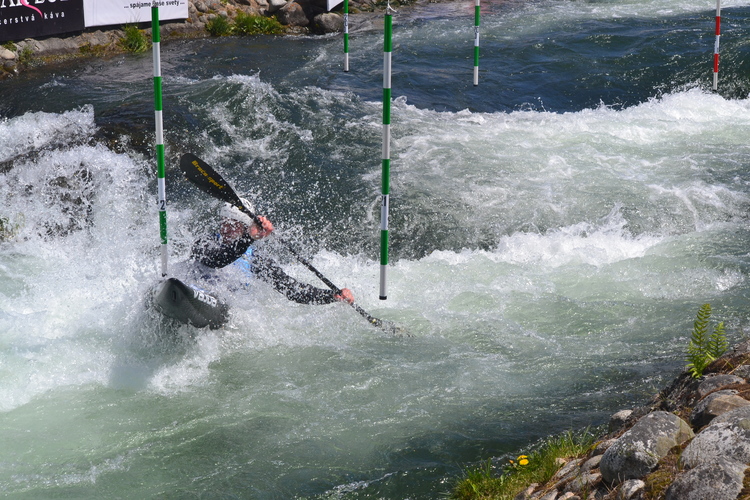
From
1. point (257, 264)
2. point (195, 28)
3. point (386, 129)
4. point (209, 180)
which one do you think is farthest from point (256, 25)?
point (386, 129)

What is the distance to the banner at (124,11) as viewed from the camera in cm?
1063

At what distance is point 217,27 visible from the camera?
12.0 m

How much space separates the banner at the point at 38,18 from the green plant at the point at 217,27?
2.08 meters

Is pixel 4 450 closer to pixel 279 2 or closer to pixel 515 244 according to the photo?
pixel 515 244

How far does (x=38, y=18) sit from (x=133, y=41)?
4.28 feet

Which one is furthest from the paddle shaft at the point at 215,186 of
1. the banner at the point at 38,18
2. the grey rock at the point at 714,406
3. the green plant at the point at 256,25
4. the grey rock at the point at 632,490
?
the green plant at the point at 256,25

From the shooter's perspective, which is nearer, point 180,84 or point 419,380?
point 419,380

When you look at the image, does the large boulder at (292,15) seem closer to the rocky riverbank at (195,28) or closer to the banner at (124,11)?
the rocky riverbank at (195,28)

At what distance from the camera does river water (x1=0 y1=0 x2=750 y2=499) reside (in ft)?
12.6

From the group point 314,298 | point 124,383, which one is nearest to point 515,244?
point 314,298

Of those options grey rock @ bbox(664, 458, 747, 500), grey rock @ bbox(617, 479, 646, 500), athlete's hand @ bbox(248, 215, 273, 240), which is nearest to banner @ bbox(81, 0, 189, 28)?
athlete's hand @ bbox(248, 215, 273, 240)

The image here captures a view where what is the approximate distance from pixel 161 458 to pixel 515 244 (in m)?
3.41

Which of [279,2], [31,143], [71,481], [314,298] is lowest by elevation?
[71,481]

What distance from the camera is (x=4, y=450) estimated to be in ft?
12.4
